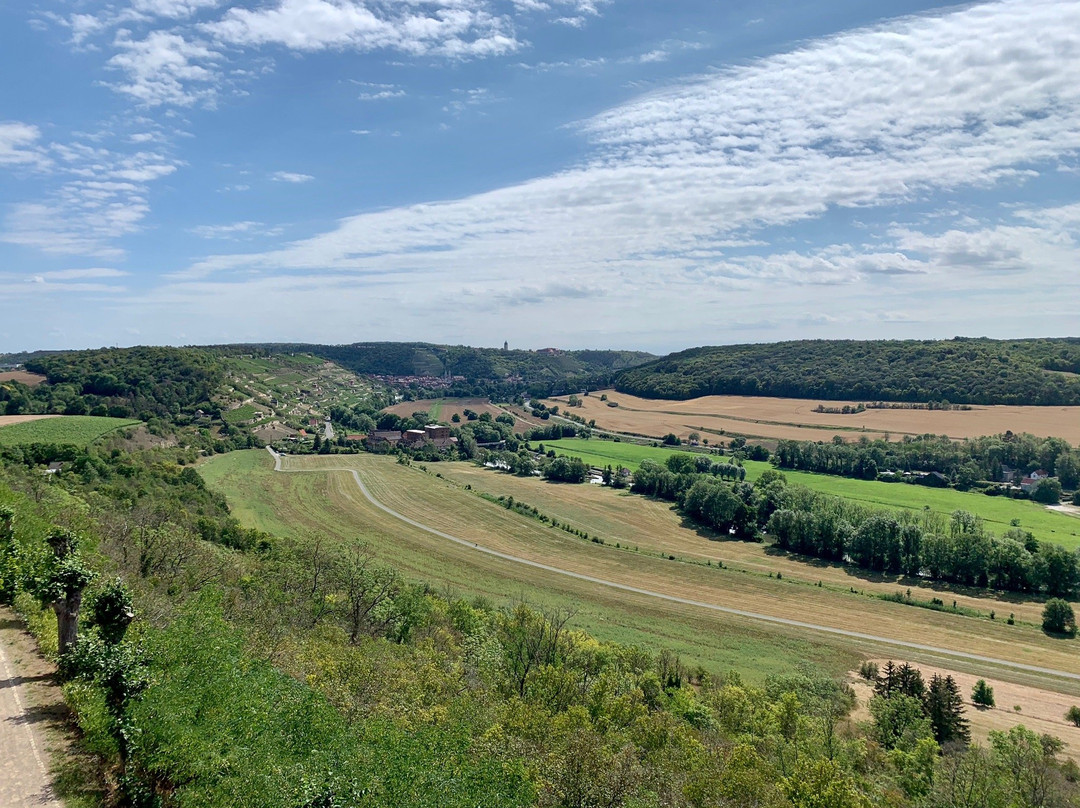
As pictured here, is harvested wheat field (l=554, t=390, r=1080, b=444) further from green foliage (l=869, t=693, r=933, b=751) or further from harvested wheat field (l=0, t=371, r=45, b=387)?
harvested wheat field (l=0, t=371, r=45, b=387)

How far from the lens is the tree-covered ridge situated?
11500 cm

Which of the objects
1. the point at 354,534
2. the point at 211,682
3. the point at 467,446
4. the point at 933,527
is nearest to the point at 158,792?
the point at 211,682

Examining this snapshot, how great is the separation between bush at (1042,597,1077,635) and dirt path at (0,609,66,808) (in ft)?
255

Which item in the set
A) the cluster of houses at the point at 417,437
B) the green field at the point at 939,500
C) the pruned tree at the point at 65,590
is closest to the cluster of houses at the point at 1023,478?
the green field at the point at 939,500

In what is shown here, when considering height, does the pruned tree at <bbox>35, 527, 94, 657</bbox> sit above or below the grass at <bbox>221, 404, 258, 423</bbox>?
above

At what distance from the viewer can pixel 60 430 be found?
91812 mm

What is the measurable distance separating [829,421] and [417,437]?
4481 inches

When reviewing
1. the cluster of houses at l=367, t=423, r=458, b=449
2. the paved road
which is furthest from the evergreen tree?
the cluster of houses at l=367, t=423, r=458, b=449

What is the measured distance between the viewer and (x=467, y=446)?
15838 cm

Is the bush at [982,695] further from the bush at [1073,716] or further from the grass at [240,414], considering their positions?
the grass at [240,414]

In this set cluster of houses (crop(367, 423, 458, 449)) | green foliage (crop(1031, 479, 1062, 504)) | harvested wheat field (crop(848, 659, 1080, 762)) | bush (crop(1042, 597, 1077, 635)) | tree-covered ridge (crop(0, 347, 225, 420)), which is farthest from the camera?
cluster of houses (crop(367, 423, 458, 449))

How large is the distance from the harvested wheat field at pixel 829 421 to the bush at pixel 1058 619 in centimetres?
8175

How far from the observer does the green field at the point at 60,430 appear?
8544 cm

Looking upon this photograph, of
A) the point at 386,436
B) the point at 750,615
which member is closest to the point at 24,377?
the point at 386,436
